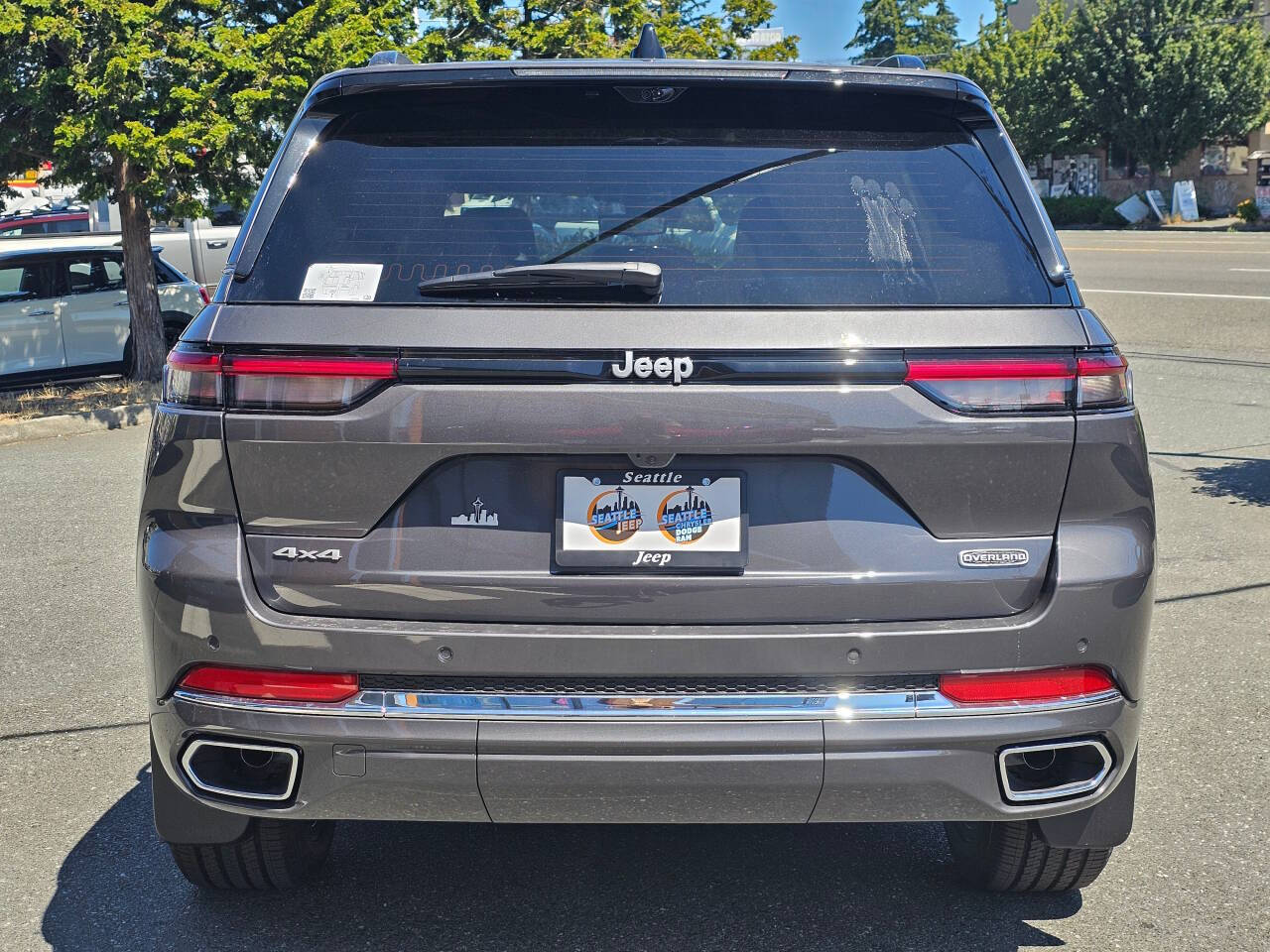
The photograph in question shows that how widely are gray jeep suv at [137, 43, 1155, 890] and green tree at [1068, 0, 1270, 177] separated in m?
51.4

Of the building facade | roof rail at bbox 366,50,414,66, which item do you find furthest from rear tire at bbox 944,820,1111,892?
the building facade

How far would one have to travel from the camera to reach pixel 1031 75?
5812cm

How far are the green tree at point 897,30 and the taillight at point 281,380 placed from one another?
10227 cm

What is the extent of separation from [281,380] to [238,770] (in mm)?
826

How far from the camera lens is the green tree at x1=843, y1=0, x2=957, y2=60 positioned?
100125 mm

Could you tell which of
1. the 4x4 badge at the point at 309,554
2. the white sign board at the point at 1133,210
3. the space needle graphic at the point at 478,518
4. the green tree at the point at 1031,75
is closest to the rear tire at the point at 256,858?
the 4x4 badge at the point at 309,554

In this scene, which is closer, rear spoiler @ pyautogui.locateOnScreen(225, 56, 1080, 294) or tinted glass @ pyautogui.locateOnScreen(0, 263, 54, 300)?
rear spoiler @ pyautogui.locateOnScreen(225, 56, 1080, 294)

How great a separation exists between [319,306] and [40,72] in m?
10.6

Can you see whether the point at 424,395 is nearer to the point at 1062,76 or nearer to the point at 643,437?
the point at 643,437

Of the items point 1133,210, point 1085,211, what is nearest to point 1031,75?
point 1085,211

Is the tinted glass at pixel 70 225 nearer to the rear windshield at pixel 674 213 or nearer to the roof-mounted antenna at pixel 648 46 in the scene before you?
the roof-mounted antenna at pixel 648 46

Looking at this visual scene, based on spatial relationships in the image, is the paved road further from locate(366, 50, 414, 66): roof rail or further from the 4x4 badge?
locate(366, 50, 414, 66): roof rail

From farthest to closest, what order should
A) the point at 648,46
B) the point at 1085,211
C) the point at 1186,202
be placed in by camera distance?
the point at 1085,211, the point at 1186,202, the point at 648,46

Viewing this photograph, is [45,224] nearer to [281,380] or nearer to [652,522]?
[281,380]
